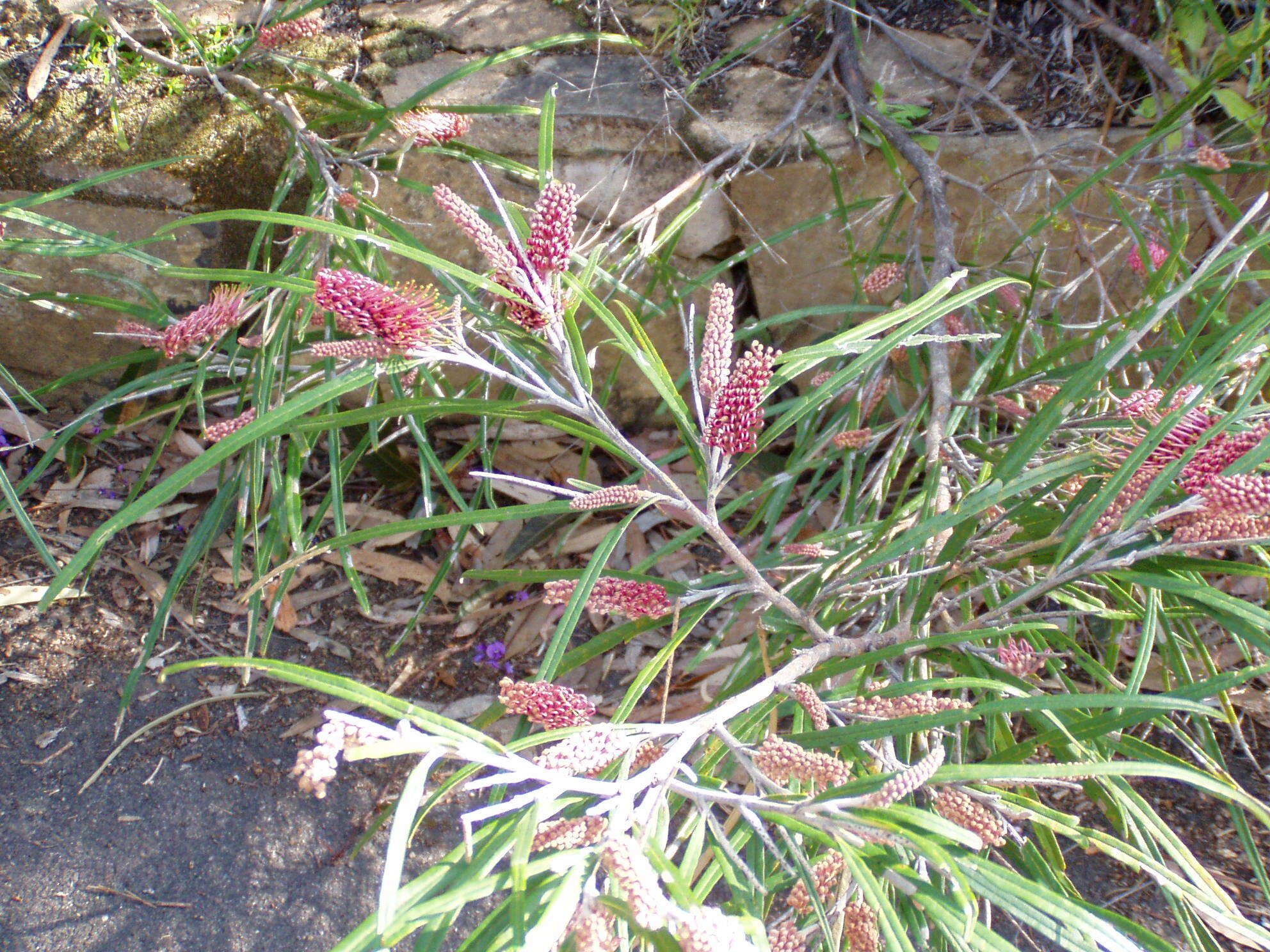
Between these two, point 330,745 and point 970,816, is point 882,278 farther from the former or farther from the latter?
point 330,745

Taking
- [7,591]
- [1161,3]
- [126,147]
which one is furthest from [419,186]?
[1161,3]

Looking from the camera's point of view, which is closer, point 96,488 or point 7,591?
point 7,591

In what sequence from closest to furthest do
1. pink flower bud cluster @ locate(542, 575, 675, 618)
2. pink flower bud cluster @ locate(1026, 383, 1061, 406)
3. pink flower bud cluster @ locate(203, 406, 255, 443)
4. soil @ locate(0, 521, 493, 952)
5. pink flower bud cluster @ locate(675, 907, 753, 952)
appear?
pink flower bud cluster @ locate(675, 907, 753, 952) → pink flower bud cluster @ locate(542, 575, 675, 618) → pink flower bud cluster @ locate(203, 406, 255, 443) → pink flower bud cluster @ locate(1026, 383, 1061, 406) → soil @ locate(0, 521, 493, 952)

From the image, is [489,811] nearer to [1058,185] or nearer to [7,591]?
[1058,185]

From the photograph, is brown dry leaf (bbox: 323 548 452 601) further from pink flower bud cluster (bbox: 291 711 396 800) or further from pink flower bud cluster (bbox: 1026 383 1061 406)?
pink flower bud cluster (bbox: 291 711 396 800)

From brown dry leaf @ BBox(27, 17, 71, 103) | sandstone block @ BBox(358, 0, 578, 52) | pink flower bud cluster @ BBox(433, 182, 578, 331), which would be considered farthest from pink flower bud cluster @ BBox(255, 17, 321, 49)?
pink flower bud cluster @ BBox(433, 182, 578, 331)

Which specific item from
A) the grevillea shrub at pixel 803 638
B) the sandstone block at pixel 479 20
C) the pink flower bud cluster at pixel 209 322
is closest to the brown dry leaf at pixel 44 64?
the sandstone block at pixel 479 20
